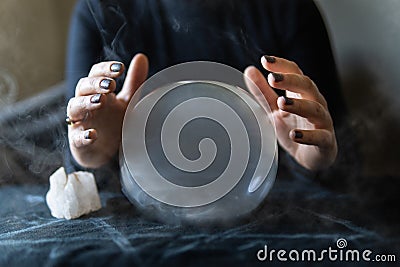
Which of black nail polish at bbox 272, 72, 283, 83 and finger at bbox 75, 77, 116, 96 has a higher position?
finger at bbox 75, 77, 116, 96

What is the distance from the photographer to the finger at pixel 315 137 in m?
0.59

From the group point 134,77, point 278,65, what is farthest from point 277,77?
point 134,77

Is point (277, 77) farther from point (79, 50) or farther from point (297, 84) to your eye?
point (79, 50)

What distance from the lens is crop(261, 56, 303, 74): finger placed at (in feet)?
1.96

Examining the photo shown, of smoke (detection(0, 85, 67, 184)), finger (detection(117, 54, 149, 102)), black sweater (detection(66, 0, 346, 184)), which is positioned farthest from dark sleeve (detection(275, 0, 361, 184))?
smoke (detection(0, 85, 67, 184))

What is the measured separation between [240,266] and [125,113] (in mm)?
199

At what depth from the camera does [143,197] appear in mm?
603

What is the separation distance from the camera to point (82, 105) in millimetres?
609

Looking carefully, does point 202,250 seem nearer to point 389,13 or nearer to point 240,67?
point 240,67

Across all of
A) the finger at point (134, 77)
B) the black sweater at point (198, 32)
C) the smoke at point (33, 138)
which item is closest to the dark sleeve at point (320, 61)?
the black sweater at point (198, 32)

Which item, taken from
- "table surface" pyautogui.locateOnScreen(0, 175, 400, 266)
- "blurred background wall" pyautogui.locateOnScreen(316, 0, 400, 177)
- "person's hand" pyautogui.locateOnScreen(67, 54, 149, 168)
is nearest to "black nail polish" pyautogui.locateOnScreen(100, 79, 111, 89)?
"person's hand" pyautogui.locateOnScreen(67, 54, 149, 168)

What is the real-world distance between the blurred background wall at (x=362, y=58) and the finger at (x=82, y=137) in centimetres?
6

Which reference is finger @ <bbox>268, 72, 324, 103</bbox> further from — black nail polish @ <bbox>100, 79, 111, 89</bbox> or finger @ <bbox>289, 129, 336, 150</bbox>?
black nail polish @ <bbox>100, 79, 111, 89</bbox>

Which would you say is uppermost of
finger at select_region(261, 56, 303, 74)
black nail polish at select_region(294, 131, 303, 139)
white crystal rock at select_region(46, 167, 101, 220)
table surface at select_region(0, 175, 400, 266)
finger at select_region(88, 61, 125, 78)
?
finger at select_region(88, 61, 125, 78)
